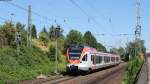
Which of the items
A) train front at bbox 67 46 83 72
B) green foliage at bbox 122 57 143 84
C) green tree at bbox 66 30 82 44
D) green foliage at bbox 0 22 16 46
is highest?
green tree at bbox 66 30 82 44

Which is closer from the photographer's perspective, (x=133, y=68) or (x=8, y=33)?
(x=133, y=68)

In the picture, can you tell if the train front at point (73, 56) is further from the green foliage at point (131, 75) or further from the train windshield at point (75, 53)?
the green foliage at point (131, 75)

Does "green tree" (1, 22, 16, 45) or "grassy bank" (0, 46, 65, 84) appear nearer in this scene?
"grassy bank" (0, 46, 65, 84)

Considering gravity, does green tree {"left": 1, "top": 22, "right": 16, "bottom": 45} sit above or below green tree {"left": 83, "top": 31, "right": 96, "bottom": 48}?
below

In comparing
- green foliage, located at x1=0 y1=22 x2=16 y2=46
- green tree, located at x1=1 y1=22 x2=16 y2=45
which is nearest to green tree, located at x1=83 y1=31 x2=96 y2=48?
green tree, located at x1=1 y1=22 x2=16 y2=45

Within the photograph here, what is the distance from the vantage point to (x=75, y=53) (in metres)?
44.9

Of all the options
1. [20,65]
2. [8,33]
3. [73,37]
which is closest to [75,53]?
[20,65]

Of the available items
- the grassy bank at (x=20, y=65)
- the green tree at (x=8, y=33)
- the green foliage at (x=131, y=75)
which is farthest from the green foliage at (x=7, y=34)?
the green foliage at (x=131, y=75)

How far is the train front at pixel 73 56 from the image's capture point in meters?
44.8

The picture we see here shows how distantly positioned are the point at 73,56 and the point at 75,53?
1.64 feet

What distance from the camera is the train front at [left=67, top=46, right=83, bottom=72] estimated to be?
44.8 metres

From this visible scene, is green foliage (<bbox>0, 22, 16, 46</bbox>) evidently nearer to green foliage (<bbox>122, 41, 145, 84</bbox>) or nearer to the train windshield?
the train windshield

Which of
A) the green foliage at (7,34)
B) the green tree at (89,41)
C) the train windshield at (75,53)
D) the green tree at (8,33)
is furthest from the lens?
the green tree at (89,41)

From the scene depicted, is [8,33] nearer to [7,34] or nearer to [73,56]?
[7,34]
